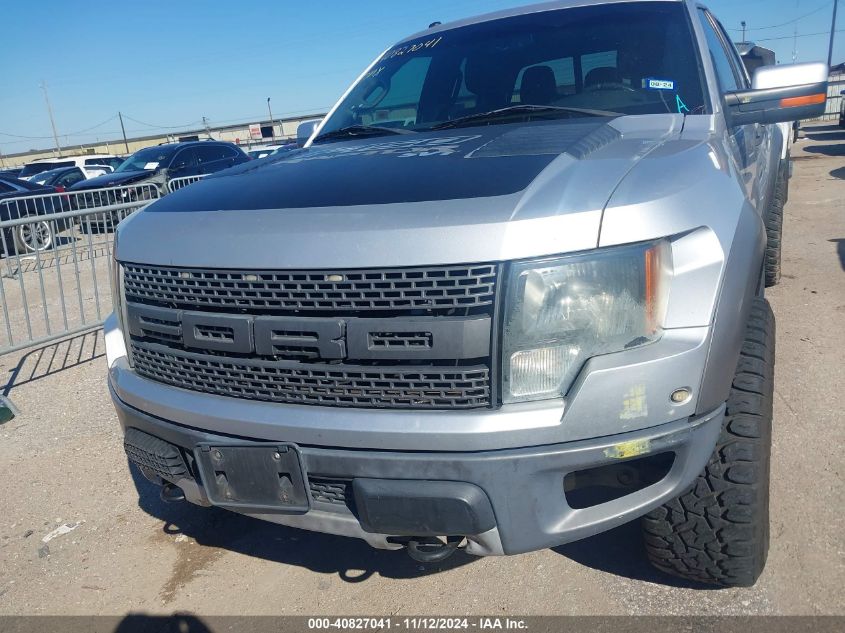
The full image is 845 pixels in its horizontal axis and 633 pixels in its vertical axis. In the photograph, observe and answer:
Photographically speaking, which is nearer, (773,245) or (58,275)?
(773,245)

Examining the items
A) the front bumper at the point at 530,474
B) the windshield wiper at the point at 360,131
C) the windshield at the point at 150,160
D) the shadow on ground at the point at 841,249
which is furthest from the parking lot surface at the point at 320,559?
the windshield at the point at 150,160

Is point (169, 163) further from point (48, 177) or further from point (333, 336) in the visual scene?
point (333, 336)

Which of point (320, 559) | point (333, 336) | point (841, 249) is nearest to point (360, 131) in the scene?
point (333, 336)

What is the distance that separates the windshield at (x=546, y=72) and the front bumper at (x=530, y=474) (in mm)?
1572

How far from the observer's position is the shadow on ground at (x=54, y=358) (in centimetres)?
529

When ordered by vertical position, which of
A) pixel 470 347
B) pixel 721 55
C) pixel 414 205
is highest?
pixel 721 55

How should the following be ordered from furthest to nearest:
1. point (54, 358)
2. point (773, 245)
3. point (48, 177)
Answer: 1. point (48, 177)
2. point (54, 358)
3. point (773, 245)

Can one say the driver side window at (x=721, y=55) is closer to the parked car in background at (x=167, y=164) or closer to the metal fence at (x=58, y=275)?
the metal fence at (x=58, y=275)

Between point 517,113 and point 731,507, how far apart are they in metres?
1.79

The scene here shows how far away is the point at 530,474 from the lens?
184 cm

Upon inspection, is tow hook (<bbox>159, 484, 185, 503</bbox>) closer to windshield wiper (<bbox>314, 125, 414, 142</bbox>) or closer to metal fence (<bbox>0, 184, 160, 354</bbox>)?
windshield wiper (<bbox>314, 125, 414, 142</bbox>)

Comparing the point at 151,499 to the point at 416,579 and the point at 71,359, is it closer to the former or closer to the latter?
the point at 416,579

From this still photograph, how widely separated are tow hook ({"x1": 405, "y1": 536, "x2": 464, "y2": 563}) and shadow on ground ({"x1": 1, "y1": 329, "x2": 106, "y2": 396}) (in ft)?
13.3

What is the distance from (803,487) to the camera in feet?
9.64
